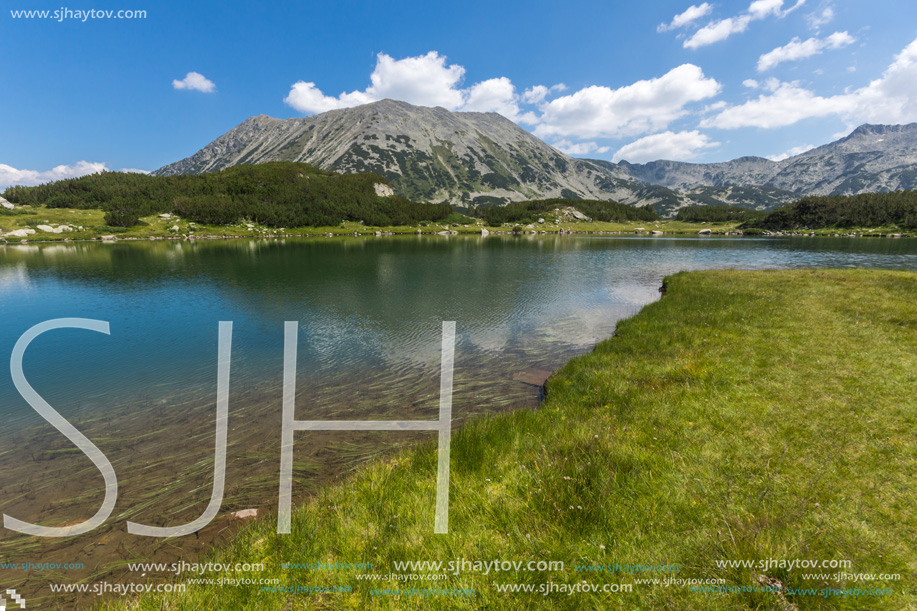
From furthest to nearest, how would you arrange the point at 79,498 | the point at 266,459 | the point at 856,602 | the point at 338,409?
1. the point at 338,409
2. the point at 266,459
3. the point at 79,498
4. the point at 856,602

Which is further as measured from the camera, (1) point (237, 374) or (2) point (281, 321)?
(2) point (281, 321)

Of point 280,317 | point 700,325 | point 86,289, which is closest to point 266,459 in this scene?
point 280,317

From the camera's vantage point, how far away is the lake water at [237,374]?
937cm

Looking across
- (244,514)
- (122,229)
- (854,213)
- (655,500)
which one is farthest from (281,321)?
(854,213)

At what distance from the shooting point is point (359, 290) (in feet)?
122

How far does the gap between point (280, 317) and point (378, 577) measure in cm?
2555

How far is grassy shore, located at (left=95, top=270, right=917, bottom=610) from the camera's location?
4.49 m

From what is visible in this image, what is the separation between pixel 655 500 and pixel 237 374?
17.9 m

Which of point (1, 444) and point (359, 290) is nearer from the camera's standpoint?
point (1, 444)

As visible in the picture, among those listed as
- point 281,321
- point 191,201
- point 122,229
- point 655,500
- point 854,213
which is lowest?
point 281,321

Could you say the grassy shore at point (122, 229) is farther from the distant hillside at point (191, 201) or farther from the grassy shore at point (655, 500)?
the grassy shore at point (655, 500)

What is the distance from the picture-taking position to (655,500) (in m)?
6.05

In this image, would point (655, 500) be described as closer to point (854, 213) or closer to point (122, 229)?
point (122, 229)

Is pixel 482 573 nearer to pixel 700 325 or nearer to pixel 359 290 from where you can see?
pixel 700 325
